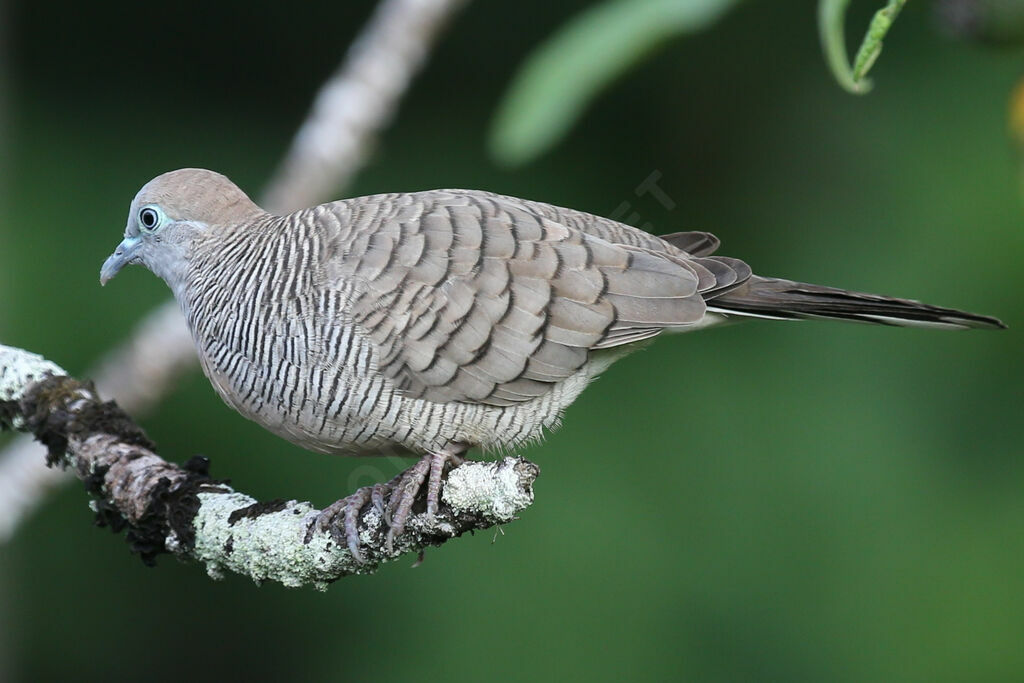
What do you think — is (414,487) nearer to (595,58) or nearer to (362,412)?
(362,412)

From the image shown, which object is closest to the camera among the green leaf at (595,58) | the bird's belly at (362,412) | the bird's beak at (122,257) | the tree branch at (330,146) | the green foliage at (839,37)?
Answer: the green foliage at (839,37)

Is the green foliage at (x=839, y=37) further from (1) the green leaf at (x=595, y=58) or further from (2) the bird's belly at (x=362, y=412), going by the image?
(2) the bird's belly at (x=362, y=412)

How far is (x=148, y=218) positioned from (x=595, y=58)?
115cm

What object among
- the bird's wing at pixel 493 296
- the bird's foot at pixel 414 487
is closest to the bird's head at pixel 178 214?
the bird's wing at pixel 493 296

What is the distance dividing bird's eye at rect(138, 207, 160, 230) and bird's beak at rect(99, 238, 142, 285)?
46 millimetres

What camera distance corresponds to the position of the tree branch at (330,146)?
2582 mm

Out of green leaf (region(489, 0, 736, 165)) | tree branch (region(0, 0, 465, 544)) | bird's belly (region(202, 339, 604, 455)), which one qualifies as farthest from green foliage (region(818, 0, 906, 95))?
tree branch (region(0, 0, 465, 544))

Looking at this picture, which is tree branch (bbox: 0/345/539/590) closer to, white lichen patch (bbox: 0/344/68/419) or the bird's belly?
white lichen patch (bbox: 0/344/68/419)

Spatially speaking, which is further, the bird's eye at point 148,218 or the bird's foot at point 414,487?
the bird's eye at point 148,218

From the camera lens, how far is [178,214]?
2.13 meters

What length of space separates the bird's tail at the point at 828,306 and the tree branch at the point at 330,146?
1062 millimetres

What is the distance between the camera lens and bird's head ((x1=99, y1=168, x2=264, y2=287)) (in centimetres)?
213

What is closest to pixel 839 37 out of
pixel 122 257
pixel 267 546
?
pixel 267 546

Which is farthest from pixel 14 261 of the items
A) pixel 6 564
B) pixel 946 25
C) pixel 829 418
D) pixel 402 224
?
pixel 946 25
